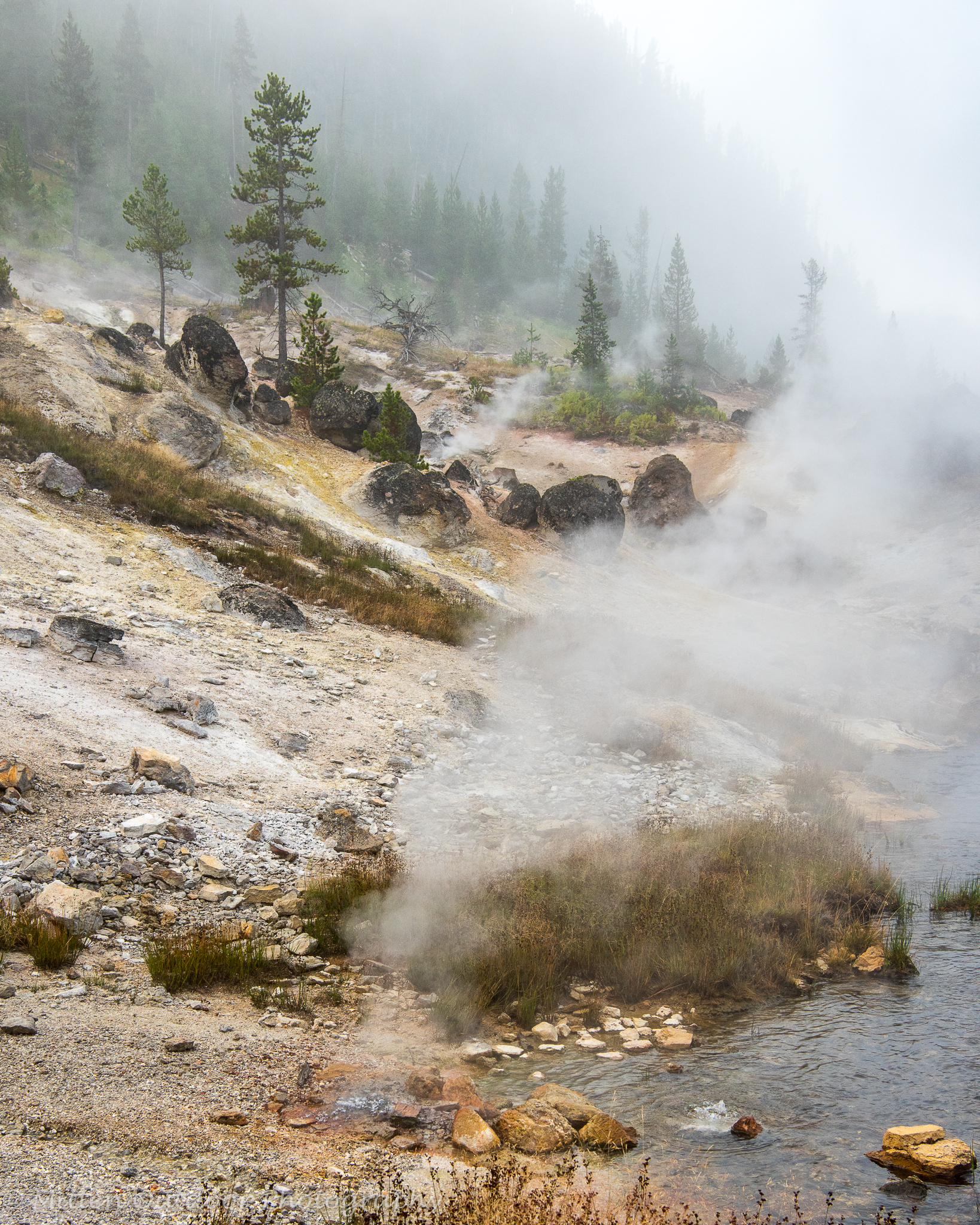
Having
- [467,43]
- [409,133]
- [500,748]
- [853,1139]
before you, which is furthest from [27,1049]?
[467,43]

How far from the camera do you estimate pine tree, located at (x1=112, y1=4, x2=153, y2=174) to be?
73938 millimetres

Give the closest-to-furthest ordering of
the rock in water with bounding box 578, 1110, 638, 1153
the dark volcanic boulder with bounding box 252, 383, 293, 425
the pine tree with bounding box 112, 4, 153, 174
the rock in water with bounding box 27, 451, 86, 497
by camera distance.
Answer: the rock in water with bounding box 578, 1110, 638, 1153 → the rock in water with bounding box 27, 451, 86, 497 → the dark volcanic boulder with bounding box 252, 383, 293, 425 → the pine tree with bounding box 112, 4, 153, 174

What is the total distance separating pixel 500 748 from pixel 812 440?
108ft

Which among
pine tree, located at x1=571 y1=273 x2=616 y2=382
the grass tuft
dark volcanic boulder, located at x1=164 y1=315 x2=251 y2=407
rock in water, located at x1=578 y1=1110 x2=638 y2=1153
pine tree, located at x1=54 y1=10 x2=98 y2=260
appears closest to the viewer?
rock in water, located at x1=578 y1=1110 x2=638 y2=1153

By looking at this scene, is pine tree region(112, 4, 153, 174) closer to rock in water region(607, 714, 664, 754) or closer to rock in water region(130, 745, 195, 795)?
rock in water region(607, 714, 664, 754)

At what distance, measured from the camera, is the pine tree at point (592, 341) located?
1983 inches

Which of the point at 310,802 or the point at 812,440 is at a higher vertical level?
the point at 812,440

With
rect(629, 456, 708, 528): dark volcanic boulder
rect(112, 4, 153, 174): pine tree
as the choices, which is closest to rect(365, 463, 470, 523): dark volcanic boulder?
rect(629, 456, 708, 528): dark volcanic boulder

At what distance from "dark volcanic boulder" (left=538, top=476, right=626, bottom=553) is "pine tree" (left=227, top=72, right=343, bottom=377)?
1330 cm

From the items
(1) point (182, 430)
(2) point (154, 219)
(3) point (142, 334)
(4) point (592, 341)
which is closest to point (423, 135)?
(4) point (592, 341)

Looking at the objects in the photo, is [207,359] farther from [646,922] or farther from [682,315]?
[682,315]

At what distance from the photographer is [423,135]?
146500 millimetres

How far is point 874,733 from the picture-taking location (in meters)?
16.8

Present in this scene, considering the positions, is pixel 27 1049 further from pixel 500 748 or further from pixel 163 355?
pixel 163 355
